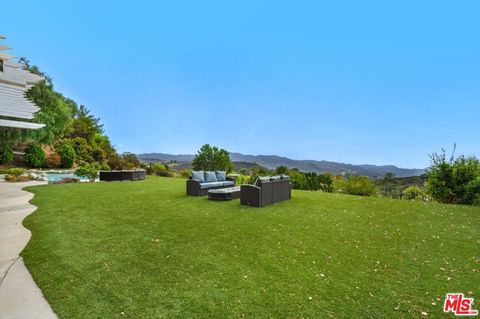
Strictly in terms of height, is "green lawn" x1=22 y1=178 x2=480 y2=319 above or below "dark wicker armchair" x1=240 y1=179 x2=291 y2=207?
below

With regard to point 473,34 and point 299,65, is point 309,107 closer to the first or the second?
point 299,65

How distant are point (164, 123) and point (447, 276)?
26.2 metres

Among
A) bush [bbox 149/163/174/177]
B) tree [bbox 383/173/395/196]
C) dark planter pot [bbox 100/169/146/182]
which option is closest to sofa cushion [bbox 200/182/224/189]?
dark planter pot [bbox 100/169/146/182]

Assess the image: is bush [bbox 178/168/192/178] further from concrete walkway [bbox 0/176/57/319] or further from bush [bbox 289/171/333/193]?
concrete walkway [bbox 0/176/57/319]

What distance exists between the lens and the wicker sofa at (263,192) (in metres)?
6.95

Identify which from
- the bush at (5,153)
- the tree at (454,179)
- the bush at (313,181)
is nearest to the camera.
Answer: the tree at (454,179)

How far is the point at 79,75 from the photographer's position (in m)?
25.5

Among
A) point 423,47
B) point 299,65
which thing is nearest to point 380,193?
point 423,47

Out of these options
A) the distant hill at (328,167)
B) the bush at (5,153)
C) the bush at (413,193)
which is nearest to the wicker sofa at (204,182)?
the distant hill at (328,167)

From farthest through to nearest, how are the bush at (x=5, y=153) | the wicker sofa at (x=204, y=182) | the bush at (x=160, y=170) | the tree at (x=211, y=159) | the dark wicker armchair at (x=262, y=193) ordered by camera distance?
1. the bush at (x=160, y=170)
2. the bush at (x=5, y=153)
3. the tree at (x=211, y=159)
4. the wicker sofa at (x=204, y=182)
5. the dark wicker armchair at (x=262, y=193)

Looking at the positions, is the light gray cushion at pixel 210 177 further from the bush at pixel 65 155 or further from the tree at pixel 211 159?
the bush at pixel 65 155

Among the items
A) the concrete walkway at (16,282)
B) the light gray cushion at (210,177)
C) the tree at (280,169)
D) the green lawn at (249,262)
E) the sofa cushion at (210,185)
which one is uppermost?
the tree at (280,169)

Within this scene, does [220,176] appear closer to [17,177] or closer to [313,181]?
[313,181]

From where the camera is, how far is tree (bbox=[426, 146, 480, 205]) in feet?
25.9
